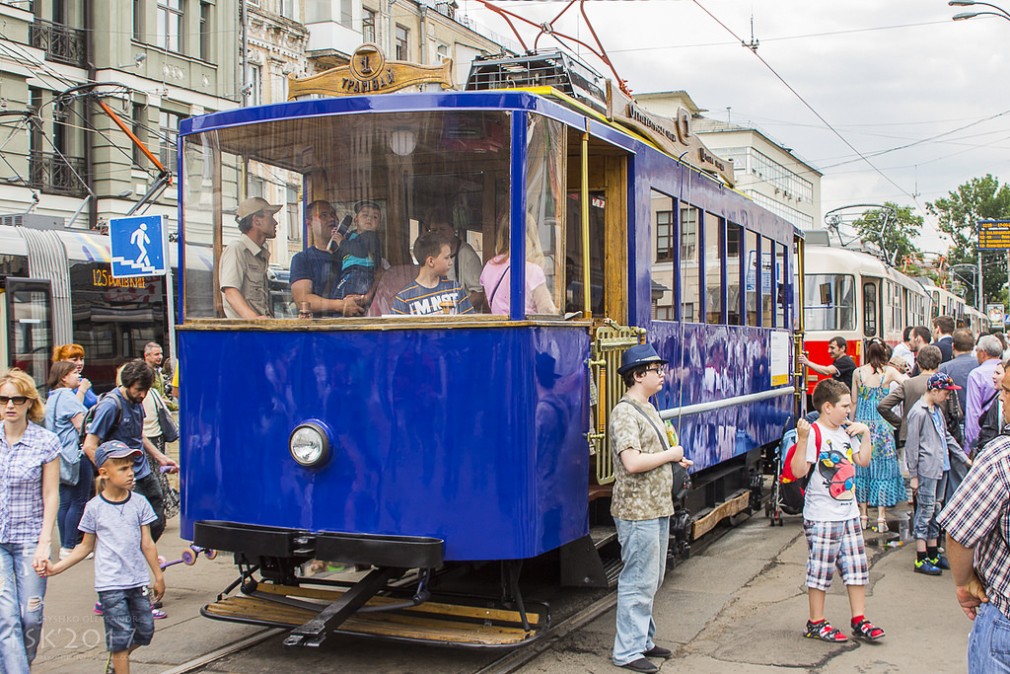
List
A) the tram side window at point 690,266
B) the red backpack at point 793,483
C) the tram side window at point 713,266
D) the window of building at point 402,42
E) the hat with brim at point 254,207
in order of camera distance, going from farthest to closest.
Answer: the window of building at point 402,42
the tram side window at point 713,266
the tram side window at point 690,266
the red backpack at point 793,483
the hat with brim at point 254,207

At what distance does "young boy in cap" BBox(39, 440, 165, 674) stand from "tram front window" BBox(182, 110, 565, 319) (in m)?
1.18

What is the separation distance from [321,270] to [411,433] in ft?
3.46

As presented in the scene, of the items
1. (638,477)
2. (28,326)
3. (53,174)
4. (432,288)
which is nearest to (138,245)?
(28,326)

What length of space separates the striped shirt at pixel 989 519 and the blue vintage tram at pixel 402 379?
8.38ft

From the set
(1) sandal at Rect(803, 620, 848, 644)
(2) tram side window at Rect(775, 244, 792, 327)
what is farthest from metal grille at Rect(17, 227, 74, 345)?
(1) sandal at Rect(803, 620, 848, 644)

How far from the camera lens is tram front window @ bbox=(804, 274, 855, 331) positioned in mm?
18750

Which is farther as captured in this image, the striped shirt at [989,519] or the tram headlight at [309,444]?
the tram headlight at [309,444]

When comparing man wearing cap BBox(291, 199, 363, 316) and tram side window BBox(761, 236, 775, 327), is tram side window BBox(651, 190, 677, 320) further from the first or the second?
tram side window BBox(761, 236, 775, 327)

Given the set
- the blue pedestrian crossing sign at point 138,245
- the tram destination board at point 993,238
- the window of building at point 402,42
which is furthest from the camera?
the window of building at point 402,42

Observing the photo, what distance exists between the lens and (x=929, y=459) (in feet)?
26.9

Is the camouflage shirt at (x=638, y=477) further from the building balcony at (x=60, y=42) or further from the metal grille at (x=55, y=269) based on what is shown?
the building balcony at (x=60, y=42)

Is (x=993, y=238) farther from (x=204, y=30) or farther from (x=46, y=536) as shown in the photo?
(x=46, y=536)

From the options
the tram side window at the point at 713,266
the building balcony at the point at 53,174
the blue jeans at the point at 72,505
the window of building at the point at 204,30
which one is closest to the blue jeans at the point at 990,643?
the tram side window at the point at 713,266

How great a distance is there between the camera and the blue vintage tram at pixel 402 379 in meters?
5.60
